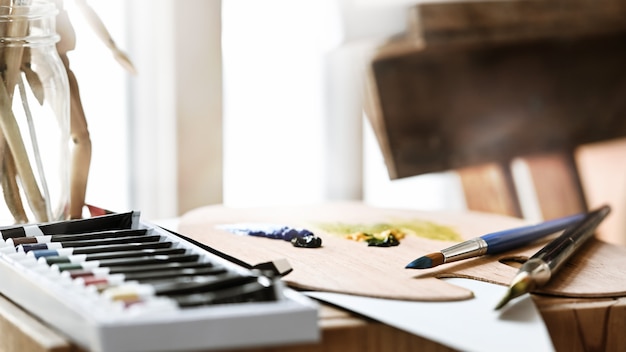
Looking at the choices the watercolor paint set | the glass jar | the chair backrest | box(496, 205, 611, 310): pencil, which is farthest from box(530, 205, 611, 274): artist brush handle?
the chair backrest

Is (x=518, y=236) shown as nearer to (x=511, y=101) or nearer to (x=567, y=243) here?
(x=567, y=243)

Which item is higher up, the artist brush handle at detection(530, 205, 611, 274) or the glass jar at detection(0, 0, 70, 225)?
the glass jar at detection(0, 0, 70, 225)

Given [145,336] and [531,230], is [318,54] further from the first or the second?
[145,336]

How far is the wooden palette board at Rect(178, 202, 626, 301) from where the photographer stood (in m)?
0.47

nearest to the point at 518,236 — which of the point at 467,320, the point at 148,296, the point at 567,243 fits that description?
the point at 567,243

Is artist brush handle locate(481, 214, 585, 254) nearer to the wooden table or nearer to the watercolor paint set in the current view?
the wooden table

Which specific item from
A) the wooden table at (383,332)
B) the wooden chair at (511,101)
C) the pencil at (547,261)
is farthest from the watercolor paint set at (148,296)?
the wooden chair at (511,101)

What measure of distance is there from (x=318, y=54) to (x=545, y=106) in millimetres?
368

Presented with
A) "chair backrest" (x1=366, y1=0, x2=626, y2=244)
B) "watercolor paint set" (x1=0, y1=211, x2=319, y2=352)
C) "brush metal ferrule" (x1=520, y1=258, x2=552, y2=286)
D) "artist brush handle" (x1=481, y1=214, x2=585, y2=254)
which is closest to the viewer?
"watercolor paint set" (x1=0, y1=211, x2=319, y2=352)

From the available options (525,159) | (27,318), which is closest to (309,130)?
(525,159)

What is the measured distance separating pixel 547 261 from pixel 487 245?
67 mm

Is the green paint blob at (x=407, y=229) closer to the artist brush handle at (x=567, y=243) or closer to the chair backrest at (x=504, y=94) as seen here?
the artist brush handle at (x=567, y=243)

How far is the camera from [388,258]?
552 mm

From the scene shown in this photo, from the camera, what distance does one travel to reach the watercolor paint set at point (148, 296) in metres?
0.35
